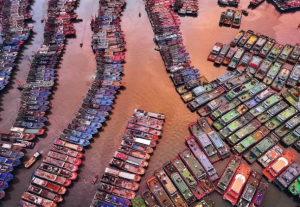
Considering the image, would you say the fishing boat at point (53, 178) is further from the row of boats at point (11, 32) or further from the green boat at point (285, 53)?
the green boat at point (285, 53)

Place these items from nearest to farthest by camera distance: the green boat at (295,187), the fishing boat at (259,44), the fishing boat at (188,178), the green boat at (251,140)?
the green boat at (295,187) → the fishing boat at (188,178) → the green boat at (251,140) → the fishing boat at (259,44)

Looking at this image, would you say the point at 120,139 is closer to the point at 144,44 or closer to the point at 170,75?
the point at 170,75

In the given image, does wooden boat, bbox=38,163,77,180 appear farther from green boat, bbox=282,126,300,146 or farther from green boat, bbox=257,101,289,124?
green boat, bbox=282,126,300,146

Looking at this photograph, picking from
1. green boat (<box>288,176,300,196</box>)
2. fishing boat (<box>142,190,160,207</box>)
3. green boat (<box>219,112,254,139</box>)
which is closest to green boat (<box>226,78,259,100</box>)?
green boat (<box>219,112,254,139</box>)

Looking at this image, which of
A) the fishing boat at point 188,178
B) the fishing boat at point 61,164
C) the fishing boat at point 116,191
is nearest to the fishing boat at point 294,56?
the fishing boat at point 188,178

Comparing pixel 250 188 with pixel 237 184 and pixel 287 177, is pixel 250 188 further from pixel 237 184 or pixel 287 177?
pixel 287 177

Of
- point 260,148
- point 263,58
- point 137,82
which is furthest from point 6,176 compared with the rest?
point 263,58
